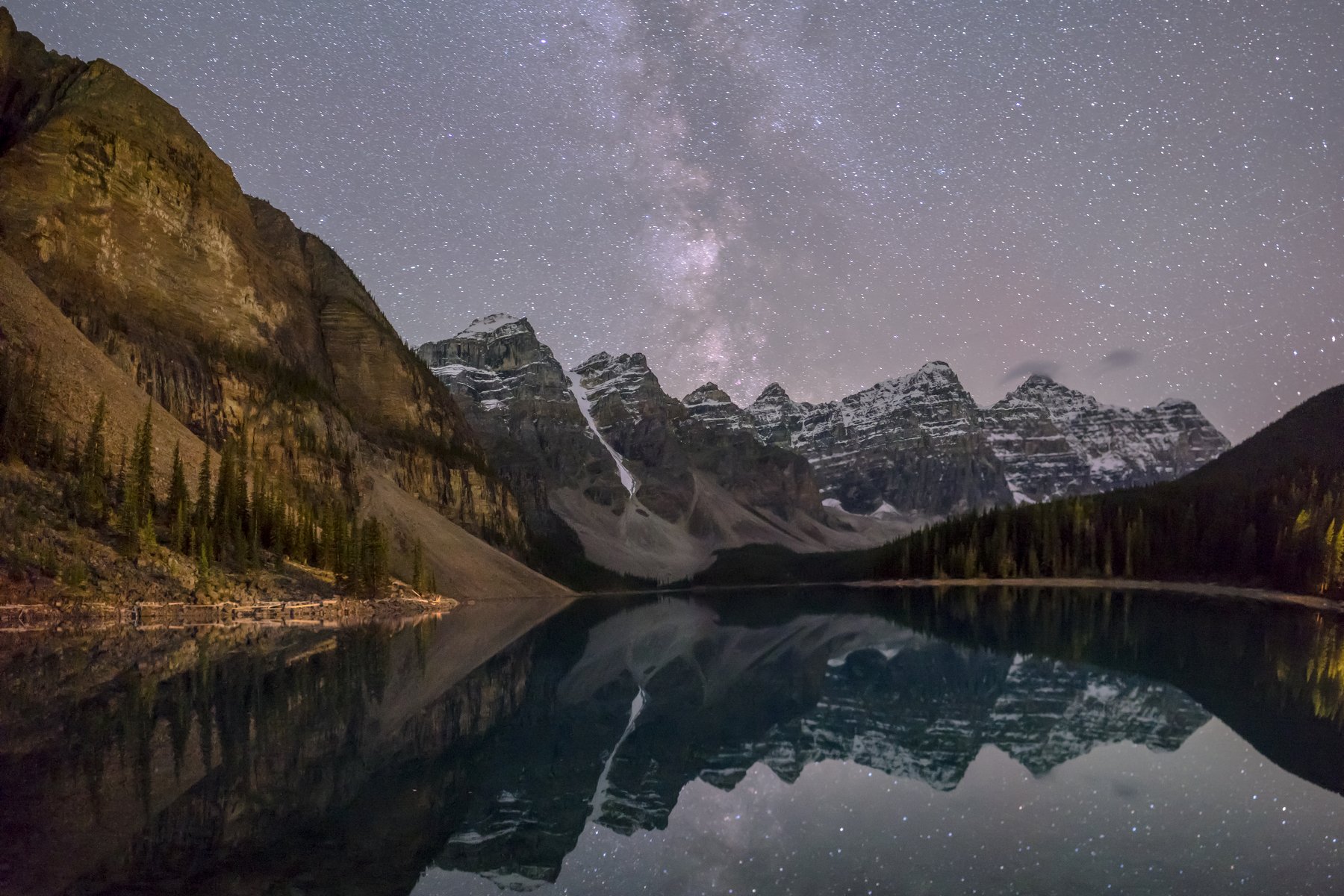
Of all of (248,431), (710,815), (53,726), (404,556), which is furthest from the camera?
(404,556)

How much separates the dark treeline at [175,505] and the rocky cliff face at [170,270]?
19660mm

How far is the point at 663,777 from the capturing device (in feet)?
57.0

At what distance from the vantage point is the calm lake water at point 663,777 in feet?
36.9

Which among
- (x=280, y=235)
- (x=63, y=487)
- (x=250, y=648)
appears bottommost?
(x=250, y=648)

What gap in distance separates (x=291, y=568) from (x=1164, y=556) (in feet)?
420

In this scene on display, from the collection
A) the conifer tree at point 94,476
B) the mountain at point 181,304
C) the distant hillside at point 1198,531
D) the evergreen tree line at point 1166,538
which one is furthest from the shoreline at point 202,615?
the distant hillside at point 1198,531

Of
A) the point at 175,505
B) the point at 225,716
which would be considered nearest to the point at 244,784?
the point at 225,716

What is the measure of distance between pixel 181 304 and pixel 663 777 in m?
118

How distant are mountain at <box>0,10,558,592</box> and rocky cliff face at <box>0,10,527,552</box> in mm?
226

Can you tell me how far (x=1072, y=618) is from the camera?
6700 cm

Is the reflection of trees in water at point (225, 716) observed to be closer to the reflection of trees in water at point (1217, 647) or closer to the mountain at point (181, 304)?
the reflection of trees in water at point (1217, 647)

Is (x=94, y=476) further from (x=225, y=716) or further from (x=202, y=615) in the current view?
(x=225, y=716)

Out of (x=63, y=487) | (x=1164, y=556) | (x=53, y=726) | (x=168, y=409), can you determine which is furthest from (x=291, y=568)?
(x=1164, y=556)

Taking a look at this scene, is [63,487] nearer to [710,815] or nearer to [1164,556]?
[710,815]
